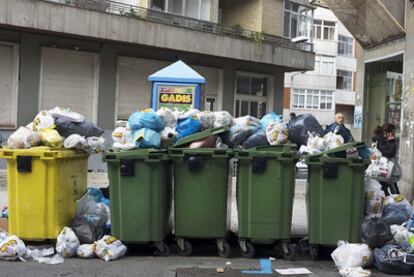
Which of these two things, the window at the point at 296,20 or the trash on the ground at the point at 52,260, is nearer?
the trash on the ground at the point at 52,260

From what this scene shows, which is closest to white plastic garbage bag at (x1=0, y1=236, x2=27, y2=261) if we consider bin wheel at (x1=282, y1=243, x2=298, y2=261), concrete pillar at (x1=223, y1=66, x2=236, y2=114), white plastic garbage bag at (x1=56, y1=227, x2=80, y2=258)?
white plastic garbage bag at (x1=56, y1=227, x2=80, y2=258)

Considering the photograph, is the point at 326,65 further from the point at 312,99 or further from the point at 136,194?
the point at 136,194

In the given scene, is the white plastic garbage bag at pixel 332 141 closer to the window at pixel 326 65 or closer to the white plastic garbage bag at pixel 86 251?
the white plastic garbage bag at pixel 86 251

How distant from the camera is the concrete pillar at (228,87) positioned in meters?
20.8

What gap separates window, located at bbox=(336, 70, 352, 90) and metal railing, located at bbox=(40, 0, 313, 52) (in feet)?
102

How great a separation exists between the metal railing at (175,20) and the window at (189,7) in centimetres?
37

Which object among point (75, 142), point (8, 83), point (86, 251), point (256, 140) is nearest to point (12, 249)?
point (86, 251)

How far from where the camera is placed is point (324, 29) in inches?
2016

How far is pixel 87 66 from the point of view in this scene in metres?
17.1

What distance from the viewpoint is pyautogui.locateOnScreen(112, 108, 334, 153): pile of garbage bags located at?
6328 millimetres

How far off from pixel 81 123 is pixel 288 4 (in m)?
18.8

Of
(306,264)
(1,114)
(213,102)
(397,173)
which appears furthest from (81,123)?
(213,102)

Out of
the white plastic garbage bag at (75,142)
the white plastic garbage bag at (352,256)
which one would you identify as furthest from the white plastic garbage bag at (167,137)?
the white plastic garbage bag at (352,256)

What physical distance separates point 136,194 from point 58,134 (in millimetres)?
1203
